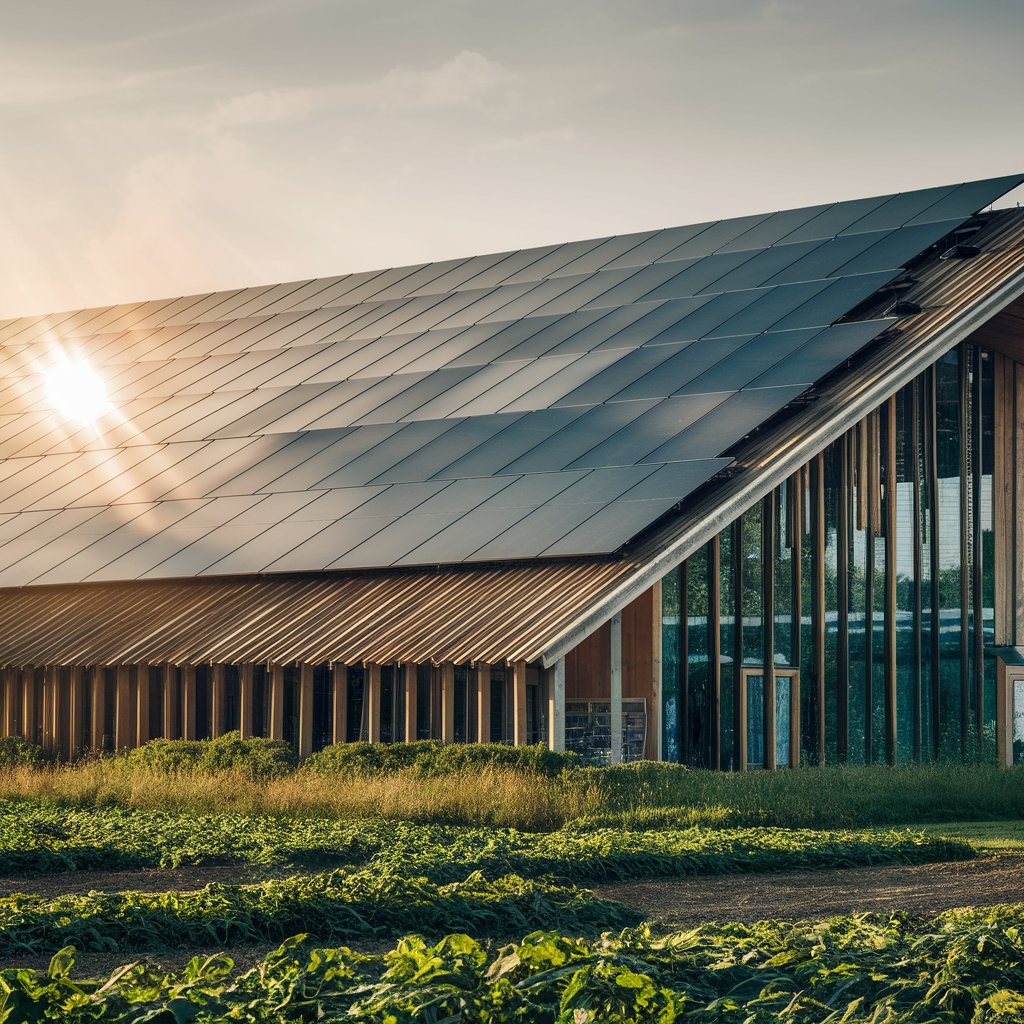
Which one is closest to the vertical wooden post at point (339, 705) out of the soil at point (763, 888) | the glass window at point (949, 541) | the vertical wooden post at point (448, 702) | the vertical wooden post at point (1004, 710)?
the vertical wooden post at point (448, 702)

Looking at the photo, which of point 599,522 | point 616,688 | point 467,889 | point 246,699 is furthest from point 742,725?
point 467,889

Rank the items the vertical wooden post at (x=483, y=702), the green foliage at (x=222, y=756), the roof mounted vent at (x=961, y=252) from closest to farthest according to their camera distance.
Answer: the green foliage at (x=222, y=756), the vertical wooden post at (x=483, y=702), the roof mounted vent at (x=961, y=252)

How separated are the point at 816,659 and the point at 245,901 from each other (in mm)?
16828

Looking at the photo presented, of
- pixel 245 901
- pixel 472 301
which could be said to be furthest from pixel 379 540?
pixel 245 901

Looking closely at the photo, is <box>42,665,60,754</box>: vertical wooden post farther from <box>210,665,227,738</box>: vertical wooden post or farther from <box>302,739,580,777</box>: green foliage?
<box>302,739,580,777</box>: green foliage

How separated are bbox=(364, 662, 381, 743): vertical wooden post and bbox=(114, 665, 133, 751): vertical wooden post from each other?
4.50m

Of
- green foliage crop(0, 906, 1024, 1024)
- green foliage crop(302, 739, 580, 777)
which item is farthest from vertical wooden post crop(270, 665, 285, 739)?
green foliage crop(0, 906, 1024, 1024)

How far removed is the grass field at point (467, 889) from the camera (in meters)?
7.20

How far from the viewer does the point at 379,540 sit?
24953mm

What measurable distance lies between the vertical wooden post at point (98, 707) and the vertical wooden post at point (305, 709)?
A: 3.75m

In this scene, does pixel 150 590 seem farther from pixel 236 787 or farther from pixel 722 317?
pixel 722 317

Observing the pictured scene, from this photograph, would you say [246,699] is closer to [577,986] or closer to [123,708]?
[123,708]

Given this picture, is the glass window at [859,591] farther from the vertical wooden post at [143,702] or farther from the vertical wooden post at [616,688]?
the vertical wooden post at [143,702]

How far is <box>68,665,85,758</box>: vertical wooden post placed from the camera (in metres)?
25.0
